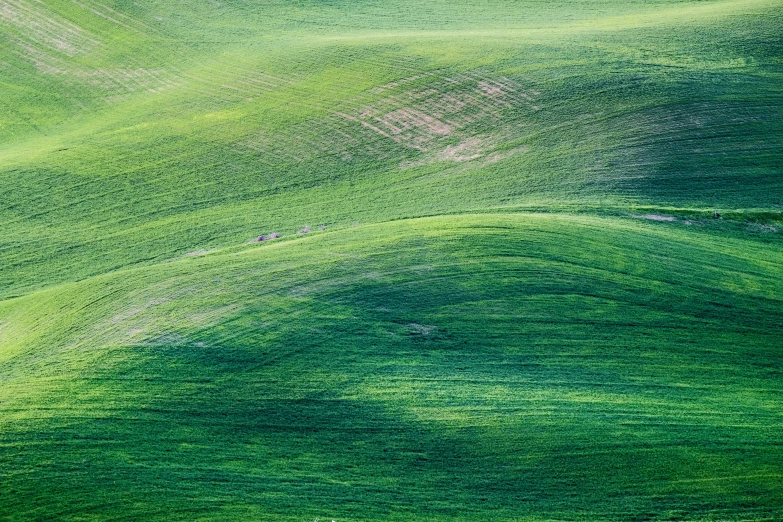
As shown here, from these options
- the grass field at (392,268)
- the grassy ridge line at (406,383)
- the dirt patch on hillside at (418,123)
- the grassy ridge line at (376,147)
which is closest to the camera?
the grassy ridge line at (406,383)

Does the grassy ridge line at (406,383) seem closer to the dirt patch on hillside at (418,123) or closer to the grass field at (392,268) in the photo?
the grass field at (392,268)

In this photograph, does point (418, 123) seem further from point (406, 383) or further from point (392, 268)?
point (406, 383)

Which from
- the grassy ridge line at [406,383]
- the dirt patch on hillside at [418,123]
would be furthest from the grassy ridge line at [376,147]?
the grassy ridge line at [406,383]

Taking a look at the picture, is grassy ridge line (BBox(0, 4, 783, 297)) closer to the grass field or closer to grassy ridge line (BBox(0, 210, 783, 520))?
the grass field

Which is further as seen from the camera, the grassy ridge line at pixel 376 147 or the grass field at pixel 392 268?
the grassy ridge line at pixel 376 147

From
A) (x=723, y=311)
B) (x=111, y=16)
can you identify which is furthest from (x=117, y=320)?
(x=111, y=16)

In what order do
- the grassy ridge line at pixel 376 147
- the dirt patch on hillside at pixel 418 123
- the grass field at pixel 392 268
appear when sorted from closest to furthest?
the grass field at pixel 392 268
the grassy ridge line at pixel 376 147
the dirt patch on hillside at pixel 418 123

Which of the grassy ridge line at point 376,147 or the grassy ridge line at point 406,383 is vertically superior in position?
the grassy ridge line at point 376,147
